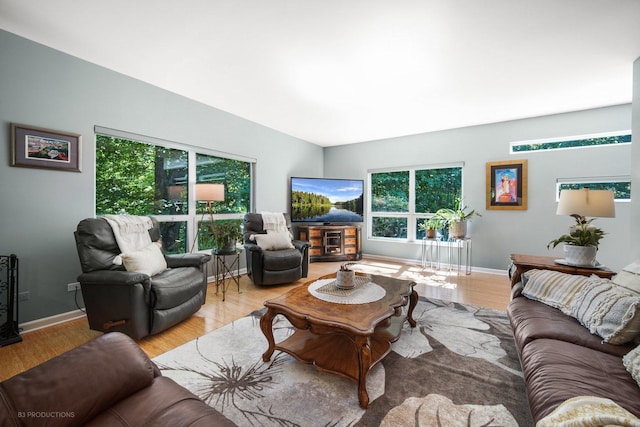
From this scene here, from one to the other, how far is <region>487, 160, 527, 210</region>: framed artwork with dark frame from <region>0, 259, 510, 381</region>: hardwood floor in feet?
3.90

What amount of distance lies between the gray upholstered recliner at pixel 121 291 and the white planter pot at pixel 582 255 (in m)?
3.45

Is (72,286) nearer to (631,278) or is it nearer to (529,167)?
(631,278)

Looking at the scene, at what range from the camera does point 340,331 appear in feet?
5.26

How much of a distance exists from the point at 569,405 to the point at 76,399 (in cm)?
165

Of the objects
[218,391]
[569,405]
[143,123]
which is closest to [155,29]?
[143,123]

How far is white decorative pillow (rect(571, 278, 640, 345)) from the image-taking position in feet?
4.49

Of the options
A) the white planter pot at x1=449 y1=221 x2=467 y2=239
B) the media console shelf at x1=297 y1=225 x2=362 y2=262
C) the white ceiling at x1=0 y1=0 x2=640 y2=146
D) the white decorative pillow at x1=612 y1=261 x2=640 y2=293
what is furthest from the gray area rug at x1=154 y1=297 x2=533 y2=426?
the media console shelf at x1=297 y1=225 x2=362 y2=262

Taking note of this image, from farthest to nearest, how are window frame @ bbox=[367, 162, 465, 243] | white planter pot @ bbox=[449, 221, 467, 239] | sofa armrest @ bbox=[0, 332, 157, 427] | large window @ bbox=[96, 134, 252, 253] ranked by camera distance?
window frame @ bbox=[367, 162, 465, 243], white planter pot @ bbox=[449, 221, 467, 239], large window @ bbox=[96, 134, 252, 253], sofa armrest @ bbox=[0, 332, 157, 427]

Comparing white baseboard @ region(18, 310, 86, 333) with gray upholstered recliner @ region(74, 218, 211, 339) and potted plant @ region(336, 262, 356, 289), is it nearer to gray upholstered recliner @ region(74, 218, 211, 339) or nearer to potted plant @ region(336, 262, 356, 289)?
gray upholstered recliner @ region(74, 218, 211, 339)

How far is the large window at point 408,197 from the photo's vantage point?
5.05m

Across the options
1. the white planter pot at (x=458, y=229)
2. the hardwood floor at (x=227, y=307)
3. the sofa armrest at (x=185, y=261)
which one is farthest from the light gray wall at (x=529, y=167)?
the sofa armrest at (x=185, y=261)

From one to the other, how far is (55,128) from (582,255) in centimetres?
492

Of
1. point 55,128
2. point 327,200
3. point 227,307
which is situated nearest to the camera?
point 55,128

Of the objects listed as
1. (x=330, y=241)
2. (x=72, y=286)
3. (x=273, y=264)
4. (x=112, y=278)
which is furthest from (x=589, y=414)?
(x=330, y=241)
